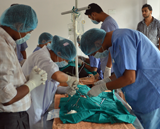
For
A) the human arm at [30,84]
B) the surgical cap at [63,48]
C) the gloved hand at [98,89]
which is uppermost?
the surgical cap at [63,48]

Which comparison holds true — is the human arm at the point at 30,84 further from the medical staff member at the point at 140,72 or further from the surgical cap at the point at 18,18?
the medical staff member at the point at 140,72

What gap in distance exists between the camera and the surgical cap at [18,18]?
3.30 ft

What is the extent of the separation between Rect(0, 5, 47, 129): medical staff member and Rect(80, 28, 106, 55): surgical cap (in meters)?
0.49

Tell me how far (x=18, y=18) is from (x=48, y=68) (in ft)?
1.65

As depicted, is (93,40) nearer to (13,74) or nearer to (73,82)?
(73,82)

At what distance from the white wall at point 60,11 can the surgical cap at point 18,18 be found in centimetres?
290

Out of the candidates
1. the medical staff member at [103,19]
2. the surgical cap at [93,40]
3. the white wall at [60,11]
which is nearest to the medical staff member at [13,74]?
the surgical cap at [93,40]

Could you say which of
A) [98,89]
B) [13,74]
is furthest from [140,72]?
[13,74]

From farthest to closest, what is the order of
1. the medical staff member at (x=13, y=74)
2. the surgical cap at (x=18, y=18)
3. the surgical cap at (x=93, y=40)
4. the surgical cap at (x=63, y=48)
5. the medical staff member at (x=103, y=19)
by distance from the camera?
1. the medical staff member at (x=103, y=19)
2. the surgical cap at (x=63, y=48)
3. the surgical cap at (x=93, y=40)
4. the surgical cap at (x=18, y=18)
5. the medical staff member at (x=13, y=74)

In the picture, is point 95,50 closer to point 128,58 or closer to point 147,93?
point 128,58

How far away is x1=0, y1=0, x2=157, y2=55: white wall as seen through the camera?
375cm

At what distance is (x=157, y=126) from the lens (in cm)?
123

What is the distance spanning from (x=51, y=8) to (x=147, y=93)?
11.0 ft

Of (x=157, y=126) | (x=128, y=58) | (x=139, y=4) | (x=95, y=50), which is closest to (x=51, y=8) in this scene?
(x=139, y=4)
